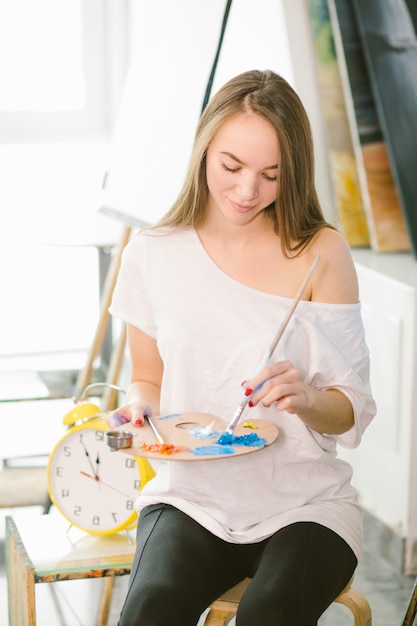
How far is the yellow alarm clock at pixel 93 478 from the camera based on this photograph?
2106 millimetres

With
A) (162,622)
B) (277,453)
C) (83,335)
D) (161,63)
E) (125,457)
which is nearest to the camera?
(162,622)

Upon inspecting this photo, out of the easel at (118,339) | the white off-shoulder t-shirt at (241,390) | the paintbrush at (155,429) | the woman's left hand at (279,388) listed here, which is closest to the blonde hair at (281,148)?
the white off-shoulder t-shirt at (241,390)

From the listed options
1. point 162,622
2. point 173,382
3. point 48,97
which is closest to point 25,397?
point 173,382

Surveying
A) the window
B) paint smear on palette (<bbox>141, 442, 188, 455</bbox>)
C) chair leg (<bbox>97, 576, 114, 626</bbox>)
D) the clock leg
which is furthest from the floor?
the window

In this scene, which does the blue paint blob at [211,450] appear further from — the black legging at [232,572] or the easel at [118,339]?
the easel at [118,339]

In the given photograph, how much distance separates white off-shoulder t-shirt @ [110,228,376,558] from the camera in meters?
1.77

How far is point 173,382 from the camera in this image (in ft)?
5.98

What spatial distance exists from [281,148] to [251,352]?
34 centimetres

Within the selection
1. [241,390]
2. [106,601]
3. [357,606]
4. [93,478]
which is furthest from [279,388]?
[106,601]

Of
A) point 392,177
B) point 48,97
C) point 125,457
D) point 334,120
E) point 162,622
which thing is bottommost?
point 162,622

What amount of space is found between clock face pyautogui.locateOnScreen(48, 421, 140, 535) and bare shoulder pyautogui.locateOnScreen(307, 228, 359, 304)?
1.99ft

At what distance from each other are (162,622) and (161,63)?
1.51m

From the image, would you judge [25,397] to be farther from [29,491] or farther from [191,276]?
[191,276]

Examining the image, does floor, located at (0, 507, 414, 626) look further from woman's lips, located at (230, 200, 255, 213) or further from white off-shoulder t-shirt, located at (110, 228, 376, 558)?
woman's lips, located at (230, 200, 255, 213)
